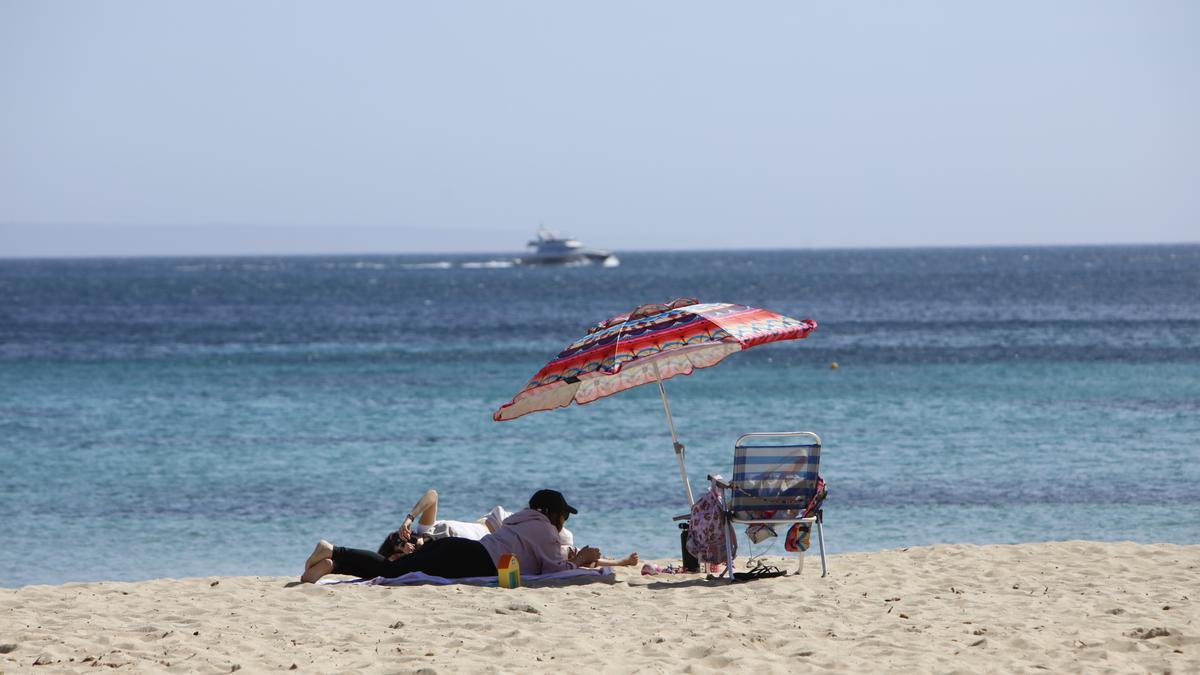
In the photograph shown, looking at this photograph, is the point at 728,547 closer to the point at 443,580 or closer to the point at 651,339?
the point at 651,339

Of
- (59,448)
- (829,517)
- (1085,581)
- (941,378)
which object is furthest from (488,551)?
(941,378)

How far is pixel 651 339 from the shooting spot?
8086 mm

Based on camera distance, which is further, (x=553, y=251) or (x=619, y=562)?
(x=553, y=251)

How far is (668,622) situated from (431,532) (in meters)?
2.31

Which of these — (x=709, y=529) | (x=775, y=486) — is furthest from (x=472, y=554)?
(x=775, y=486)

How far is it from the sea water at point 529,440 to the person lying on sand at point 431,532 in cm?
202

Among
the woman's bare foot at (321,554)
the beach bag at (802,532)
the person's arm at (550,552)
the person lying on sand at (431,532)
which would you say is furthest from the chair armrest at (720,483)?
the woman's bare foot at (321,554)

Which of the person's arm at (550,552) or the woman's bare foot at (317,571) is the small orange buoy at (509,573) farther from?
the woman's bare foot at (317,571)

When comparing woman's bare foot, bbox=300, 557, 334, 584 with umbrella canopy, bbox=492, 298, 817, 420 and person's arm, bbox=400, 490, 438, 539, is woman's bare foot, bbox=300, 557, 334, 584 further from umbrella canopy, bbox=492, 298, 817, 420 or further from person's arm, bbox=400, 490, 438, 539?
umbrella canopy, bbox=492, 298, 817, 420

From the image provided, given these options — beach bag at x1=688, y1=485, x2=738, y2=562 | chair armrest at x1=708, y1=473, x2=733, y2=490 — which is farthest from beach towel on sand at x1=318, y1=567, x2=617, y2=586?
chair armrest at x1=708, y1=473, x2=733, y2=490

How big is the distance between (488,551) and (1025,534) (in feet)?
17.5

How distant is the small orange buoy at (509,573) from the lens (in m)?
8.09

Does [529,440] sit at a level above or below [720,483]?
below

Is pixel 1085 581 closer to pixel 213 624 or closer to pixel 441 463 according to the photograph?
pixel 213 624
